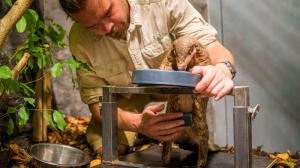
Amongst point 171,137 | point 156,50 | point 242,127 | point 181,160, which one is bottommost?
point 181,160

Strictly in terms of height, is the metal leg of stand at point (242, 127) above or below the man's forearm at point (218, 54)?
below

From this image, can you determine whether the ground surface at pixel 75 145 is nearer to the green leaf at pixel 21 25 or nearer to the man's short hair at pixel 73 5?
the green leaf at pixel 21 25

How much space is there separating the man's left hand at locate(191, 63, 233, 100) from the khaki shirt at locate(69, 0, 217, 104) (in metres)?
0.82

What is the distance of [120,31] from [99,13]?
28 centimetres

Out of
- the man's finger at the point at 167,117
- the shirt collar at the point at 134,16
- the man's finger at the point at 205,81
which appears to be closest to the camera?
the man's finger at the point at 205,81

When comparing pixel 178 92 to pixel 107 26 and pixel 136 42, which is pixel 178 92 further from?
pixel 136 42

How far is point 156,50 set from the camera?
249cm

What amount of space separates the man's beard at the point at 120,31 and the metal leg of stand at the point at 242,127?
94cm

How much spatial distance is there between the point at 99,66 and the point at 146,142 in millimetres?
862

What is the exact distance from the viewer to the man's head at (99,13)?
1939 mm

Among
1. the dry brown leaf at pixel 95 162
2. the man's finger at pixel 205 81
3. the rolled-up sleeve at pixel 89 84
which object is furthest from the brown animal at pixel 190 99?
the rolled-up sleeve at pixel 89 84

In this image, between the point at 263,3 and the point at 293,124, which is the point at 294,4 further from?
the point at 293,124

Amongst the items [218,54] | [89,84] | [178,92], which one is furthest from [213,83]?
[89,84]

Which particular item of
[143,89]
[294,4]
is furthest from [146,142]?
[294,4]
